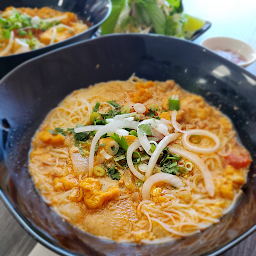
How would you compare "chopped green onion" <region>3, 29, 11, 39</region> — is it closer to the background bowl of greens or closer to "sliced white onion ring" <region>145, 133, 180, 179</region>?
the background bowl of greens

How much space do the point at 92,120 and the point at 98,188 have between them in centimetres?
77

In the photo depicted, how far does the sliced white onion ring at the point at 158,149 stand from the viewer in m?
2.02

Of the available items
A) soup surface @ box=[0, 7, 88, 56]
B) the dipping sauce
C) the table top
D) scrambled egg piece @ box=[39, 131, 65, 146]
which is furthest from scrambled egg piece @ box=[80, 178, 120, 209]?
the table top

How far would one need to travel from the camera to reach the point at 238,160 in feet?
7.18

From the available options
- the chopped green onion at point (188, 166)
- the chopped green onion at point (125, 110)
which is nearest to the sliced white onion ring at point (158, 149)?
the chopped green onion at point (188, 166)

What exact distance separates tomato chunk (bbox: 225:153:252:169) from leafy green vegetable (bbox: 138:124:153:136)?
0.77m

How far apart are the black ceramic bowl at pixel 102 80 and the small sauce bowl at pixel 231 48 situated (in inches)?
33.1

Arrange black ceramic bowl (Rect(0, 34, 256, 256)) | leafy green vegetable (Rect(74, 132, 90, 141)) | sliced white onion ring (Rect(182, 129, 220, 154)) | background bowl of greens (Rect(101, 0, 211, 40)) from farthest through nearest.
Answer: background bowl of greens (Rect(101, 0, 211, 40))
leafy green vegetable (Rect(74, 132, 90, 141))
sliced white onion ring (Rect(182, 129, 220, 154))
black ceramic bowl (Rect(0, 34, 256, 256))

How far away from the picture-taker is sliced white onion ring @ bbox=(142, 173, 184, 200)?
197 cm

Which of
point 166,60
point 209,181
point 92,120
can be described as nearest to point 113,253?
point 209,181

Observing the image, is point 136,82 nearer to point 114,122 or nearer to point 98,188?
point 114,122

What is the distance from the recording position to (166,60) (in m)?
2.89

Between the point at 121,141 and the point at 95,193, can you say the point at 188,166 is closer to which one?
the point at 121,141

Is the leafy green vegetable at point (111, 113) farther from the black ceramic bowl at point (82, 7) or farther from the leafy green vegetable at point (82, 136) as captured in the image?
the black ceramic bowl at point (82, 7)
